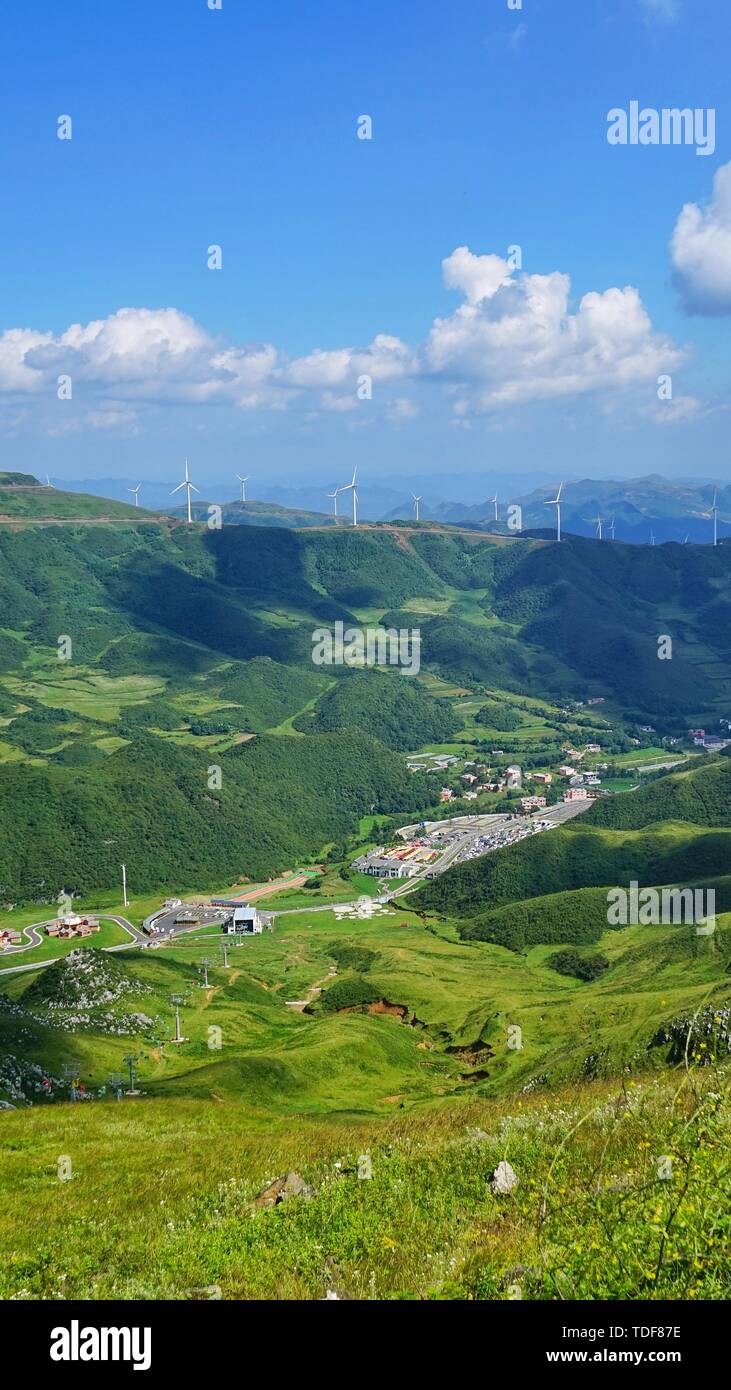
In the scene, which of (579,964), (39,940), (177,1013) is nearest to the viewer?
(177,1013)

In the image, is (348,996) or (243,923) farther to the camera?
(243,923)

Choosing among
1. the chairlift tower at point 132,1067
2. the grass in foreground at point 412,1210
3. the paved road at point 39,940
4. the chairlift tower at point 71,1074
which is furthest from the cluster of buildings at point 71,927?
the grass in foreground at point 412,1210

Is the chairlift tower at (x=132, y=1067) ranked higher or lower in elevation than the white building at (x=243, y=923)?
higher

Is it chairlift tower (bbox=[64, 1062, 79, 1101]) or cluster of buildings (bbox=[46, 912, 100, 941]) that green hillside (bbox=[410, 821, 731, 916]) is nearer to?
cluster of buildings (bbox=[46, 912, 100, 941])

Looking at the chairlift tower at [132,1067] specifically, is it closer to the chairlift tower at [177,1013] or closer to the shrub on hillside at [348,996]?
the chairlift tower at [177,1013]

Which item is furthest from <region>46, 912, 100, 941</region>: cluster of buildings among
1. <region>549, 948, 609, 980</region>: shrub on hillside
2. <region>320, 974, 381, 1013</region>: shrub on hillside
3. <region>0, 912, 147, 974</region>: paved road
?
<region>549, 948, 609, 980</region>: shrub on hillside

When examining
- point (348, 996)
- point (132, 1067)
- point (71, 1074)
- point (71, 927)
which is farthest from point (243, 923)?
point (71, 1074)

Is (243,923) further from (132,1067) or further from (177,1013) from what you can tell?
(132,1067)

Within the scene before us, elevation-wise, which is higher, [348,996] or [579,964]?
[348,996]

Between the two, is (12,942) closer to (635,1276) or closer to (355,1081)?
(355,1081)
